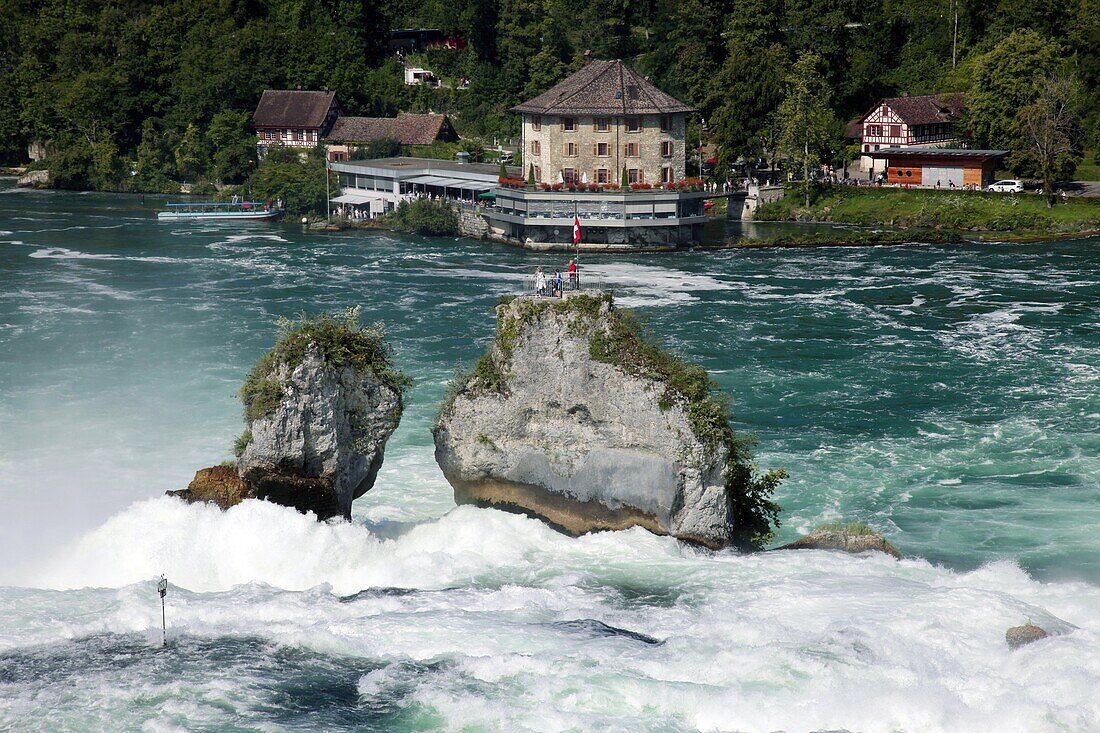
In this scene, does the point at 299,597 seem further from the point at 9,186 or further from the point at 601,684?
the point at 9,186

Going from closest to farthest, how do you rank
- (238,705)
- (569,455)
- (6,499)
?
(238,705)
(569,455)
(6,499)

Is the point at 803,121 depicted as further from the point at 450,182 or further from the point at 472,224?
the point at 450,182

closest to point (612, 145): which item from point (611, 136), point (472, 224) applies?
point (611, 136)

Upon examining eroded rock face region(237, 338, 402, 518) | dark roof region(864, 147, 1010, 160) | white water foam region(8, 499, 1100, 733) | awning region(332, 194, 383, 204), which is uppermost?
dark roof region(864, 147, 1010, 160)

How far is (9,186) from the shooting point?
397ft

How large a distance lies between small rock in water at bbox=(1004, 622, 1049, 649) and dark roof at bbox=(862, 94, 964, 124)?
8281 cm

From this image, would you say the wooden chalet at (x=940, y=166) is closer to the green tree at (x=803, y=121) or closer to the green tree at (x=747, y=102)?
the green tree at (x=803, y=121)

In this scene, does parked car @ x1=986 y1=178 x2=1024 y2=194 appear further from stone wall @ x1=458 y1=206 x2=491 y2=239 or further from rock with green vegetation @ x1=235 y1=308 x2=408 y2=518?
rock with green vegetation @ x1=235 y1=308 x2=408 y2=518

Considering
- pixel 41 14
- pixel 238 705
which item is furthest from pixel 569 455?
pixel 41 14

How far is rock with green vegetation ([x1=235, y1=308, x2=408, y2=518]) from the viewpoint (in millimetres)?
32906

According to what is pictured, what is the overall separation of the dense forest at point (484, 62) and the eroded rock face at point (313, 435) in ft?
236

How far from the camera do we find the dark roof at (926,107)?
105750 mm

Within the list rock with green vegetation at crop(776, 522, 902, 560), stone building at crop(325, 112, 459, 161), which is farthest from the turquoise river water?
stone building at crop(325, 112, 459, 161)

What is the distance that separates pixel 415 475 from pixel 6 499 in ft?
37.0
